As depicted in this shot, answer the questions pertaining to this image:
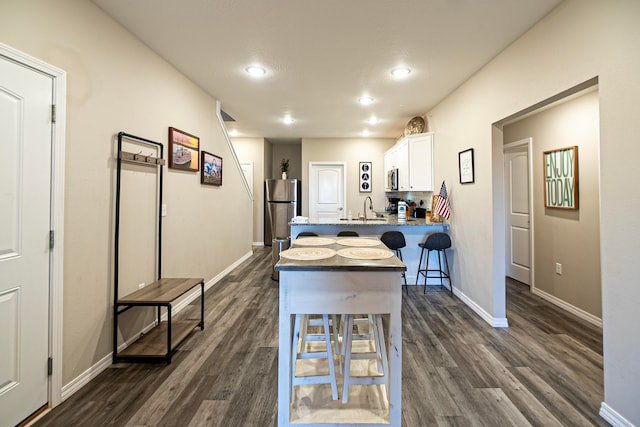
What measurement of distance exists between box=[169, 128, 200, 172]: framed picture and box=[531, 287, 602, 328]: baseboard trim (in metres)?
4.63

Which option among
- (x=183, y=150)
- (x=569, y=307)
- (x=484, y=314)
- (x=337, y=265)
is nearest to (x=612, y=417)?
(x=484, y=314)

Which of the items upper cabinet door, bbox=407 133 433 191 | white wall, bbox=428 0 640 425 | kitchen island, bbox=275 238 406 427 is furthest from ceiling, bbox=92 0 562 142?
kitchen island, bbox=275 238 406 427

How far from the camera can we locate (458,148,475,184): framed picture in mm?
3178

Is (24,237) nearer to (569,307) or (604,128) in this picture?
(604,128)

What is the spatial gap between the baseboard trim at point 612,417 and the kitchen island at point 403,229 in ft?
7.37

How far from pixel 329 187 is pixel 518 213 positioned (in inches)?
144

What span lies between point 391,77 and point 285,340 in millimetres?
2993

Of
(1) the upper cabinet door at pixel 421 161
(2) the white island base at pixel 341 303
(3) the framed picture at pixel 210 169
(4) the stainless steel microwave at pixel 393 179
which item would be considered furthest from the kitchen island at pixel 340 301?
(4) the stainless steel microwave at pixel 393 179

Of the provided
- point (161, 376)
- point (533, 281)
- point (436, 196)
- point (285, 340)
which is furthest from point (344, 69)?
point (533, 281)

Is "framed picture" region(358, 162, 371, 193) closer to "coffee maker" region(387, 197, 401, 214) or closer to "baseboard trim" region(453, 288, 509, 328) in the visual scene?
"coffee maker" region(387, 197, 401, 214)

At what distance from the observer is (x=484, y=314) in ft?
9.66

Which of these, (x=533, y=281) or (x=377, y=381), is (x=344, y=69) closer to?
(x=377, y=381)

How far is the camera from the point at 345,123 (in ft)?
17.1

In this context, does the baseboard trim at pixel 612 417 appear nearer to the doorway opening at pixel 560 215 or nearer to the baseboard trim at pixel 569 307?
the doorway opening at pixel 560 215
